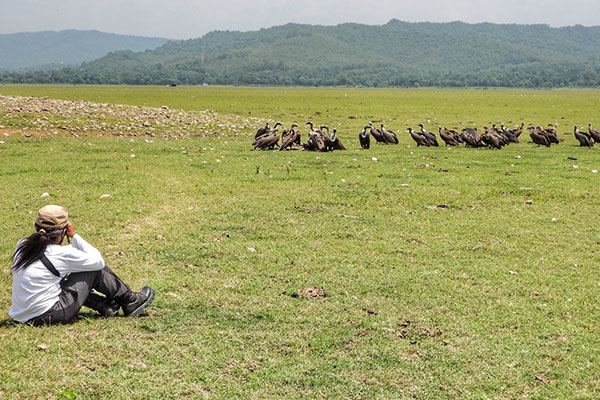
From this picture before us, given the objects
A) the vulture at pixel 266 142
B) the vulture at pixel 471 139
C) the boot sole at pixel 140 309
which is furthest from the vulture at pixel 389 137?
the boot sole at pixel 140 309

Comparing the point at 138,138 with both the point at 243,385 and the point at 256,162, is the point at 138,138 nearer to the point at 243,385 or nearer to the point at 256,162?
the point at 256,162

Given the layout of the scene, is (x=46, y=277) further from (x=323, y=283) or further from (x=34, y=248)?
(x=323, y=283)

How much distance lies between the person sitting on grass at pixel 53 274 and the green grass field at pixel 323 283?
267 mm

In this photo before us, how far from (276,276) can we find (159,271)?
1.97 metres

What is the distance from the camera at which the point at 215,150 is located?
23641mm

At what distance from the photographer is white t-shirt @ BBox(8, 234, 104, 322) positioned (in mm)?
6871

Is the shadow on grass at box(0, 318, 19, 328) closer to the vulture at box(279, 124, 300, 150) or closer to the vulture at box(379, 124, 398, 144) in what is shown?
the vulture at box(279, 124, 300, 150)

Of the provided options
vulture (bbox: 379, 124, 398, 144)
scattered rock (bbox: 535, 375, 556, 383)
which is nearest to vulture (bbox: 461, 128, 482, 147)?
vulture (bbox: 379, 124, 398, 144)

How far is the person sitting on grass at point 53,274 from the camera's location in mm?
6859

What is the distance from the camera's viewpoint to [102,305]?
24.7ft

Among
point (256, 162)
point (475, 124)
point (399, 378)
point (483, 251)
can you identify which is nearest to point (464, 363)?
point (399, 378)

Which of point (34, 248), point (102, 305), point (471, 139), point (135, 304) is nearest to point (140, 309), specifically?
point (135, 304)

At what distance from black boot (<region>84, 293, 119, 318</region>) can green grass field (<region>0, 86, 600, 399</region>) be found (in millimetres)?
179

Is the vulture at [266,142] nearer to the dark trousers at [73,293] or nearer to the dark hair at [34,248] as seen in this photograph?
the dark trousers at [73,293]
